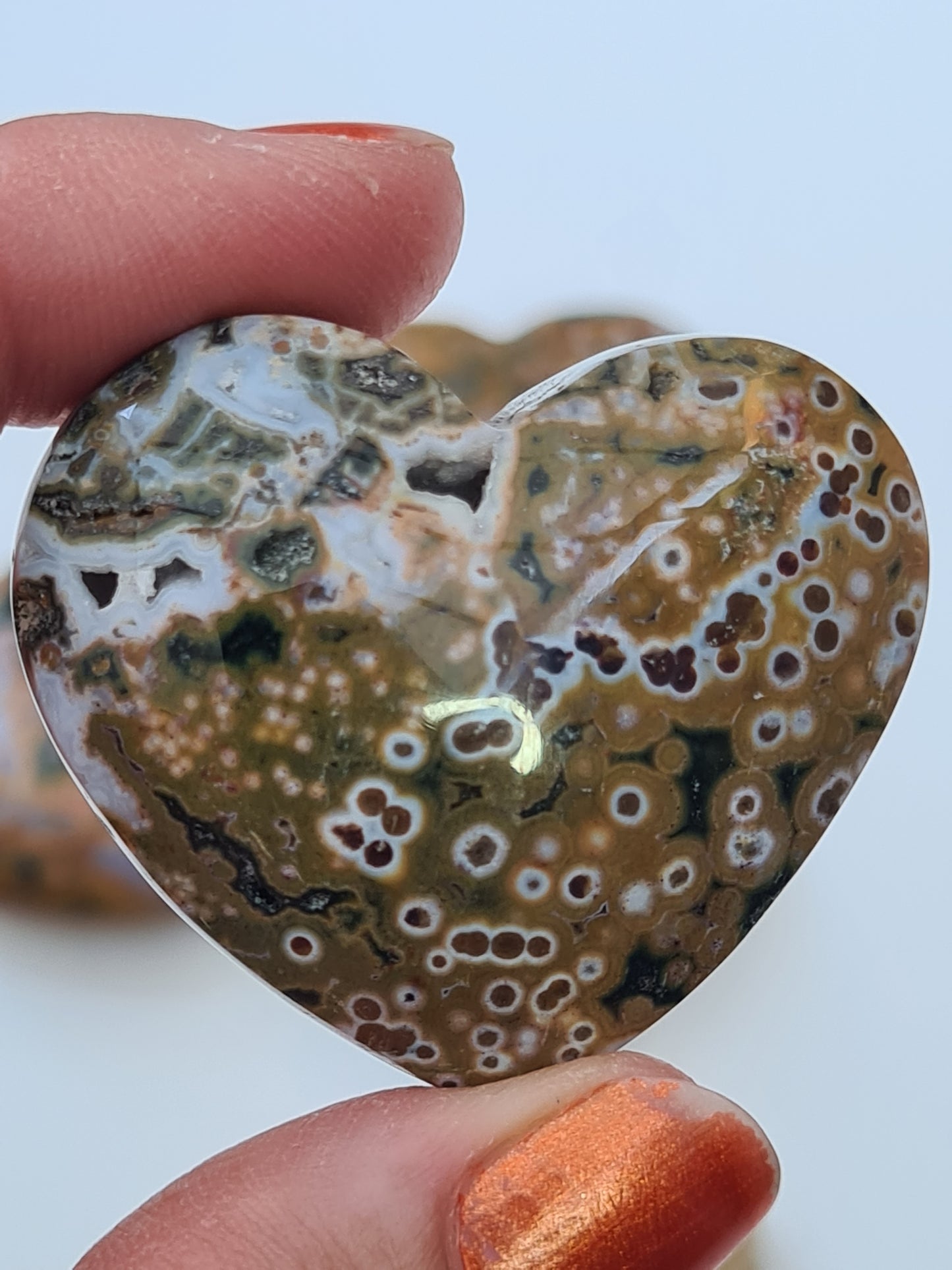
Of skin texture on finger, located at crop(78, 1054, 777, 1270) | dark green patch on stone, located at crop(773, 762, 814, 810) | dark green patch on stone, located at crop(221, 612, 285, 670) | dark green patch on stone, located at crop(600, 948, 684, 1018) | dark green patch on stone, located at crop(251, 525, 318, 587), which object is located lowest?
skin texture on finger, located at crop(78, 1054, 777, 1270)

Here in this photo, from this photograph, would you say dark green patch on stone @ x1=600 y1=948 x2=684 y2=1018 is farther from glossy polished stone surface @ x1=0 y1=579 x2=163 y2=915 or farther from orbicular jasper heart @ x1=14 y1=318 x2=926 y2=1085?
glossy polished stone surface @ x1=0 y1=579 x2=163 y2=915

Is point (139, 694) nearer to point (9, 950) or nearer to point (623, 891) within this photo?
point (623, 891)

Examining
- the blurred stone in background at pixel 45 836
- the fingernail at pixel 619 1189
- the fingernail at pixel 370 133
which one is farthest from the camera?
the blurred stone in background at pixel 45 836

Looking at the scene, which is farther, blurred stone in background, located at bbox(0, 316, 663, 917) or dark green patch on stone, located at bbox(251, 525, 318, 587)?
blurred stone in background, located at bbox(0, 316, 663, 917)

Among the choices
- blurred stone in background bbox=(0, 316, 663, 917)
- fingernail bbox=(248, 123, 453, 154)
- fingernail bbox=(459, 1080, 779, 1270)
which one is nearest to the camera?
fingernail bbox=(459, 1080, 779, 1270)

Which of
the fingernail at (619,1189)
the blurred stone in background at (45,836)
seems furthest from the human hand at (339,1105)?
the blurred stone in background at (45,836)

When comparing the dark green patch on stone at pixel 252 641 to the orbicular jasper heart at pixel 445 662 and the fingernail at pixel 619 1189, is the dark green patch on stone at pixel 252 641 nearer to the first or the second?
the orbicular jasper heart at pixel 445 662

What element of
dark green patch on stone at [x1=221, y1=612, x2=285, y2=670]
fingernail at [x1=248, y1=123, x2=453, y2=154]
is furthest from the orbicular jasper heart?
fingernail at [x1=248, y1=123, x2=453, y2=154]
